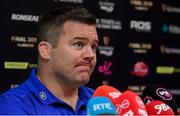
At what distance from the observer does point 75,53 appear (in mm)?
1511

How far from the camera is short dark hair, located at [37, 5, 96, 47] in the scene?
1.56 metres

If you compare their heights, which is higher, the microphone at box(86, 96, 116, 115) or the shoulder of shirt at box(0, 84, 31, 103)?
the microphone at box(86, 96, 116, 115)

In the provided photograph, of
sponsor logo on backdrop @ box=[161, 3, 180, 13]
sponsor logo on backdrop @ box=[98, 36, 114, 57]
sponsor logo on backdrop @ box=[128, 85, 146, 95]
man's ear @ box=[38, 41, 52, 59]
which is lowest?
sponsor logo on backdrop @ box=[128, 85, 146, 95]

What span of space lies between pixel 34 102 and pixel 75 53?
0.77 ft

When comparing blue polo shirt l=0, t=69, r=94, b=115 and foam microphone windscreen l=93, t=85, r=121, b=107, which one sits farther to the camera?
blue polo shirt l=0, t=69, r=94, b=115

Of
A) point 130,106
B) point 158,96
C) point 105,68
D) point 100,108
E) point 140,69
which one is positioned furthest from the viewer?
point 140,69

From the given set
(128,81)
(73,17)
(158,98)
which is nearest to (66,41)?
(73,17)

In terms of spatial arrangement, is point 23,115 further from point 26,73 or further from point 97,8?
point 97,8

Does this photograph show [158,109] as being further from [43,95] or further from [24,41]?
[24,41]

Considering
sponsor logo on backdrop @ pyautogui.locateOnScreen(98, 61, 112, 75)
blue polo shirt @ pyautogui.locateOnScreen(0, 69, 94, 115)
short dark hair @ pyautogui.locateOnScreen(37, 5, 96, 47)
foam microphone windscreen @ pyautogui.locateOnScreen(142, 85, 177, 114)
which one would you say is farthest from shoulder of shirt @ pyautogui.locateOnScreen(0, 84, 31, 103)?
sponsor logo on backdrop @ pyautogui.locateOnScreen(98, 61, 112, 75)

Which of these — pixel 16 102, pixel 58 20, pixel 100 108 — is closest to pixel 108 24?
pixel 58 20

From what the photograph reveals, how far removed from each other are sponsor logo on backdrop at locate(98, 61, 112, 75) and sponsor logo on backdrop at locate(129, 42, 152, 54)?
0.21 m

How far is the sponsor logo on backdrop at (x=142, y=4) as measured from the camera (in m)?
2.54

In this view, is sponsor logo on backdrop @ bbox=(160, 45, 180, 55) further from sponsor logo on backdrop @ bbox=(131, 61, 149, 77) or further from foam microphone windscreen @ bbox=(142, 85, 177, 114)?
foam microphone windscreen @ bbox=(142, 85, 177, 114)
